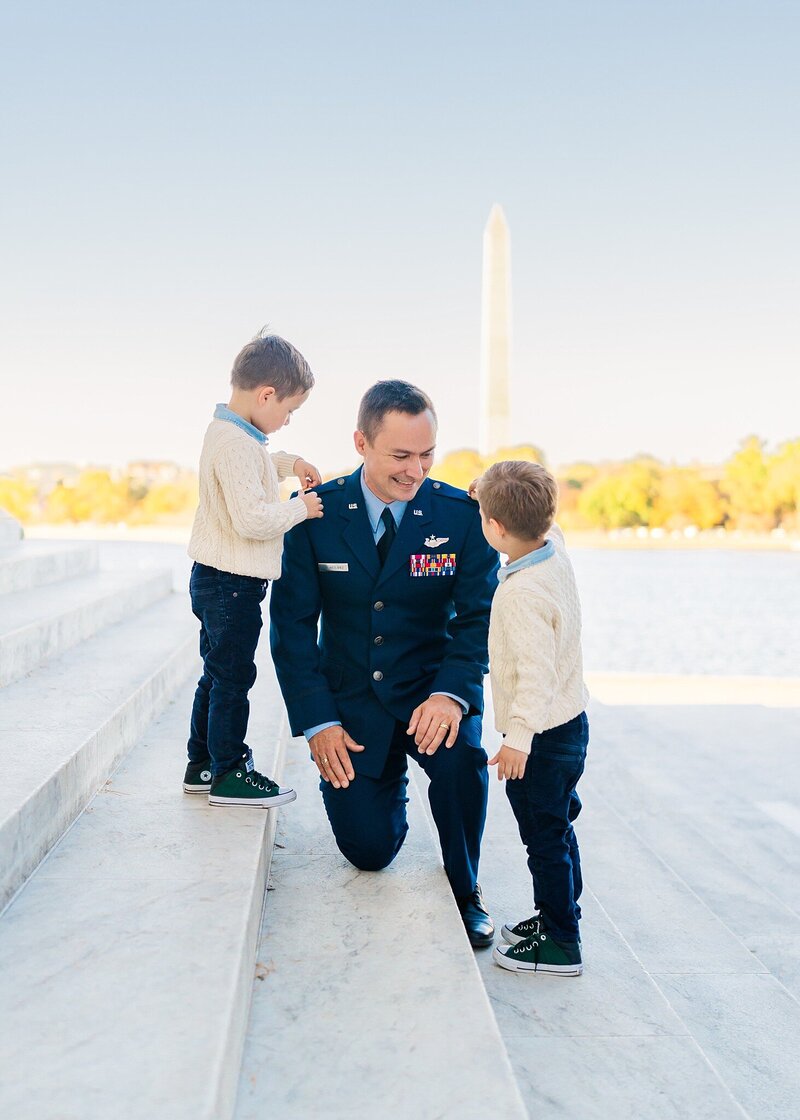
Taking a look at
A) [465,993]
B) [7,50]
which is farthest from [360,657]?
[7,50]

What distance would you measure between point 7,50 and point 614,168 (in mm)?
37017

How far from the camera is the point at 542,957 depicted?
2.38 metres

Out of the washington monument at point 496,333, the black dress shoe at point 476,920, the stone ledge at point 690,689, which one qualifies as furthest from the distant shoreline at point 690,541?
the black dress shoe at point 476,920

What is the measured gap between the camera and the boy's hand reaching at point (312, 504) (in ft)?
8.54

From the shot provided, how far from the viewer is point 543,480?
7.34 ft

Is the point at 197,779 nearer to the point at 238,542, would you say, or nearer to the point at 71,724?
the point at 71,724

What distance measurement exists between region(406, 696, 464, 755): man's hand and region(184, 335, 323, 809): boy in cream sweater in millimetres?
450

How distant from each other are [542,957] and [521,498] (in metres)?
1.11

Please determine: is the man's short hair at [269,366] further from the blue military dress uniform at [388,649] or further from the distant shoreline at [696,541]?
the distant shoreline at [696,541]

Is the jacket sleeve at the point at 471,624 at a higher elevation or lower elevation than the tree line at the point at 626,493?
lower

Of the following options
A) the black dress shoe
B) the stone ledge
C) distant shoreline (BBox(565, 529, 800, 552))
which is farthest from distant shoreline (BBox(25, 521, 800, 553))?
the black dress shoe

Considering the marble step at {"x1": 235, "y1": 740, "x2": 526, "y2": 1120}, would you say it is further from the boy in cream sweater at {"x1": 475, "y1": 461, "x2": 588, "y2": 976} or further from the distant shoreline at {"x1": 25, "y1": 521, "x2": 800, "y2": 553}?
the distant shoreline at {"x1": 25, "y1": 521, "x2": 800, "y2": 553}

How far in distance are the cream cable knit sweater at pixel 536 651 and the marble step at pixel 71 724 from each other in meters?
1.04

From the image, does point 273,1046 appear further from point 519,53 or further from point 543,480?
point 519,53
